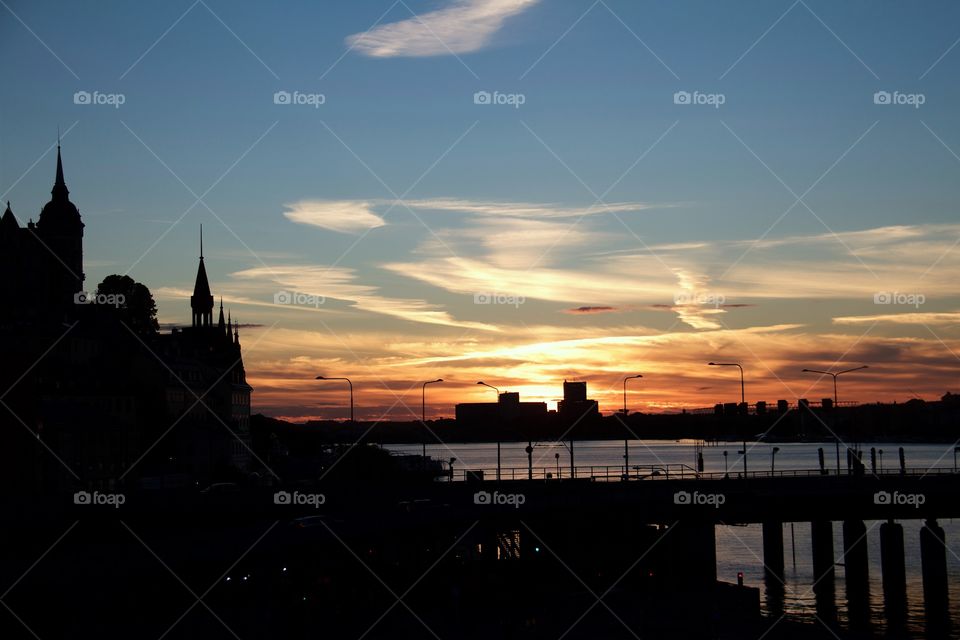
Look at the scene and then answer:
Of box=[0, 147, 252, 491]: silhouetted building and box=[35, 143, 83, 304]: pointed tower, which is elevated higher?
box=[35, 143, 83, 304]: pointed tower

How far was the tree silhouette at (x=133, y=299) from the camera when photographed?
17488 cm

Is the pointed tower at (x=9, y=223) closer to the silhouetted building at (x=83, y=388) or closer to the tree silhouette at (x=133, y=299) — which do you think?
the silhouetted building at (x=83, y=388)

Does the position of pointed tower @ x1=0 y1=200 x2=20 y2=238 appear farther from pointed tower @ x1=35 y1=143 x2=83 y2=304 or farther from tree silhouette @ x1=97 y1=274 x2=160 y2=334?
tree silhouette @ x1=97 y1=274 x2=160 y2=334

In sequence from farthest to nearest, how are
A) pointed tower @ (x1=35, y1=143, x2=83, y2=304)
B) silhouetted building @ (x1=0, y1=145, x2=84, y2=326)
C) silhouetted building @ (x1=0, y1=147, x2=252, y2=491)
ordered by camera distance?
pointed tower @ (x1=35, y1=143, x2=83, y2=304), silhouetted building @ (x1=0, y1=145, x2=84, y2=326), silhouetted building @ (x1=0, y1=147, x2=252, y2=491)

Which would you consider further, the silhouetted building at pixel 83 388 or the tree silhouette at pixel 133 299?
the tree silhouette at pixel 133 299

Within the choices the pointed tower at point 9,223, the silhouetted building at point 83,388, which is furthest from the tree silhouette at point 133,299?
the pointed tower at point 9,223

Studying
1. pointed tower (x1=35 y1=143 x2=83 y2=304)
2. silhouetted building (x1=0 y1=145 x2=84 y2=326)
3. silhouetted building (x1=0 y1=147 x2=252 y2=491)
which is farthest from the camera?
pointed tower (x1=35 y1=143 x2=83 y2=304)

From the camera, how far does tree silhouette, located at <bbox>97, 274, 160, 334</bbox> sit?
175m

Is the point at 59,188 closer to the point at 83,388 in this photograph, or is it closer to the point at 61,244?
the point at 61,244

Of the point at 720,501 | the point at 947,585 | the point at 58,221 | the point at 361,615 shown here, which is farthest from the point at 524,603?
the point at 58,221

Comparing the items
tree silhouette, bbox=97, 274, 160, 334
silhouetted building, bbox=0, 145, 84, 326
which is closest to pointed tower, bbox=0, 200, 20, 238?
silhouetted building, bbox=0, 145, 84, 326

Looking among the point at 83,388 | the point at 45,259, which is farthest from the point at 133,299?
the point at 83,388

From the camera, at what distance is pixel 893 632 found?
229 feet

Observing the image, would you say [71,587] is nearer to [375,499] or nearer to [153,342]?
[375,499]
